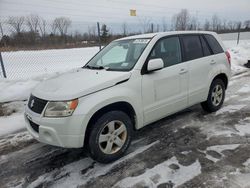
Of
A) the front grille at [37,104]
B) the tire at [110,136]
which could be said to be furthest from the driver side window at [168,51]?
the front grille at [37,104]

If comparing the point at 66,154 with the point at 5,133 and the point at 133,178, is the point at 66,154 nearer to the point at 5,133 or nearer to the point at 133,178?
the point at 133,178

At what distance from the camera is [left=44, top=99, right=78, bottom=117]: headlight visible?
264 centimetres

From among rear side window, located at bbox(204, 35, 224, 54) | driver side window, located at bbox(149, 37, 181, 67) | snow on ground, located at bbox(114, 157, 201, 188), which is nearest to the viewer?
snow on ground, located at bbox(114, 157, 201, 188)

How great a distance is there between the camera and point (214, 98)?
4699 mm

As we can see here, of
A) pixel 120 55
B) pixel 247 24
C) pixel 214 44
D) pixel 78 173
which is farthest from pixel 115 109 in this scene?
pixel 247 24

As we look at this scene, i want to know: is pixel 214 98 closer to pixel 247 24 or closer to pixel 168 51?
pixel 168 51

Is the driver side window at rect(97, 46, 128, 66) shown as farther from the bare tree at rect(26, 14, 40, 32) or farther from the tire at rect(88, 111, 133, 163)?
the bare tree at rect(26, 14, 40, 32)

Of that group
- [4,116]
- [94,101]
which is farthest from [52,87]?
[4,116]

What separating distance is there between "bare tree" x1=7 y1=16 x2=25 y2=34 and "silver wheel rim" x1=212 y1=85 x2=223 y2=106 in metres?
7.59

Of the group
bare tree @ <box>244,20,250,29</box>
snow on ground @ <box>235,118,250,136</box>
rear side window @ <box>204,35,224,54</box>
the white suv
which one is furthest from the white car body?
bare tree @ <box>244,20,250,29</box>

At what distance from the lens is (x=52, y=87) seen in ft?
9.96

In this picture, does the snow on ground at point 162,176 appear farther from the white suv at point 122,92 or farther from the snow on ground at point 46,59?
the snow on ground at point 46,59

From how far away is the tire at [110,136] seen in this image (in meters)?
2.82

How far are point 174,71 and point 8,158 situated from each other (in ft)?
10.2
